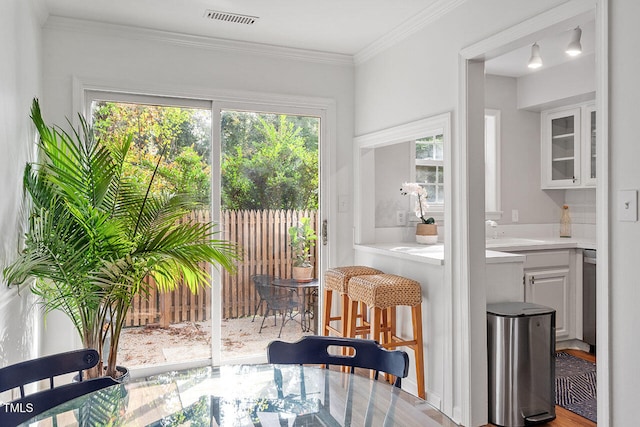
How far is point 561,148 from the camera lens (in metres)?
4.41

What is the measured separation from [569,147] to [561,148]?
9cm

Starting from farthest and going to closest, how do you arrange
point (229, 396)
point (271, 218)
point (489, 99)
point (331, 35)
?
point (489, 99) → point (271, 218) → point (331, 35) → point (229, 396)

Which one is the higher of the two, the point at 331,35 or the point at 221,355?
the point at 331,35

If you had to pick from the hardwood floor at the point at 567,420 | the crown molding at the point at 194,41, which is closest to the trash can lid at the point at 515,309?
the hardwood floor at the point at 567,420

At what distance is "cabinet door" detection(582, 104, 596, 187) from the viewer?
4.10 metres

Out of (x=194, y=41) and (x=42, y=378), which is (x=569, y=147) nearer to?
(x=194, y=41)

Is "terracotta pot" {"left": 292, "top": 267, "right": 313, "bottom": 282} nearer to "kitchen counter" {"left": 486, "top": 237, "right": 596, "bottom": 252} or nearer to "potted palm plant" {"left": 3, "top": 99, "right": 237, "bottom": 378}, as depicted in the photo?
"potted palm plant" {"left": 3, "top": 99, "right": 237, "bottom": 378}

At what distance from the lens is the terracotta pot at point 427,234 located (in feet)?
12.6

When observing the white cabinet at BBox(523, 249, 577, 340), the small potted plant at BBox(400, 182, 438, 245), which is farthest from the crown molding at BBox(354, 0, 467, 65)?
the white cabinet at BBox(523, 249, 577, 340)

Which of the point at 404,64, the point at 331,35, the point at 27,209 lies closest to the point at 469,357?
the point at 404,64

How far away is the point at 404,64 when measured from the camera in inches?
131

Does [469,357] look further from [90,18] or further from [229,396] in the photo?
[90,18]

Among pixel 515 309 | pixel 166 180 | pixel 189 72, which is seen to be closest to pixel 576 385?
pixel 515 309

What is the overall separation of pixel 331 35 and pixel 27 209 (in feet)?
7.49
